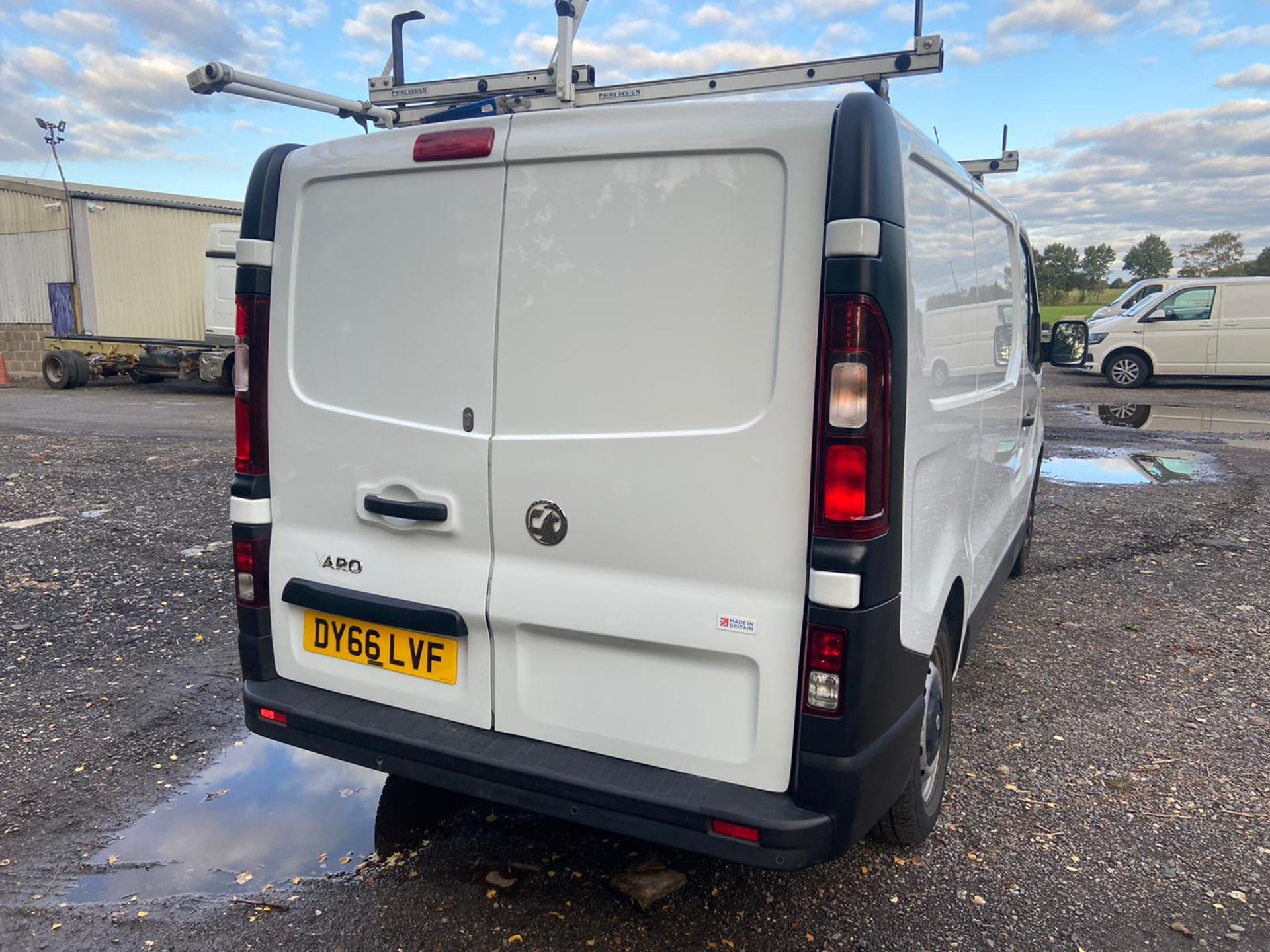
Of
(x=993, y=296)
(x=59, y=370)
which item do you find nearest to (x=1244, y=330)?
(x=993, y=296)

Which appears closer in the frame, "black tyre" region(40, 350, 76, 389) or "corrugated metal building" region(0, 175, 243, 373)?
"black tyre" region(40, 350, 76, 389)

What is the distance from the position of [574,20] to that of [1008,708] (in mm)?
3370

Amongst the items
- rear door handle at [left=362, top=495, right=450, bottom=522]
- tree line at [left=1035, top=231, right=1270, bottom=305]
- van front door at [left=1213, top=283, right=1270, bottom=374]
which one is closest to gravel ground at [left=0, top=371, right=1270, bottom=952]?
rear door handle at [left=362, top=495, right=450, bottom=522]

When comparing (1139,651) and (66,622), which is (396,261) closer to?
(66,622)

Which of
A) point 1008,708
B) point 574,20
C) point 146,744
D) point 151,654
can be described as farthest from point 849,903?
point 151,654

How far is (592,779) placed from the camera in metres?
2.41

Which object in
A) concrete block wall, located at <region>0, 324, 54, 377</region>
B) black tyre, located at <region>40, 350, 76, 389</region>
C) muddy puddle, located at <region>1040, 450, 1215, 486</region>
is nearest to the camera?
muddy puddle, located at <region>1040, 450, 1215, 486</region>

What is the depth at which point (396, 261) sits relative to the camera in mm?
2645

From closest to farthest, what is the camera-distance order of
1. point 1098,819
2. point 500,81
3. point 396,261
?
point 396,261
point 1098,819
point 500,81

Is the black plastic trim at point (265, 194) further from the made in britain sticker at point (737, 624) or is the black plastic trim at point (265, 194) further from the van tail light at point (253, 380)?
the made in britain sticker at point (737, 624)

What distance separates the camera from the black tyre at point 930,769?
2861mm

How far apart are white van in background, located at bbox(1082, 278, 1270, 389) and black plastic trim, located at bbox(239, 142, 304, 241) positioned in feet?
56.6

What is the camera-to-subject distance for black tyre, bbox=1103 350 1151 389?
1778 cm

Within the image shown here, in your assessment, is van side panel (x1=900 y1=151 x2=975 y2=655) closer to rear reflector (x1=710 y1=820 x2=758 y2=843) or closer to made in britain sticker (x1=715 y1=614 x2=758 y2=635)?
made in britain sticker (x1=715 y1=614 x2=758 y2=635)
